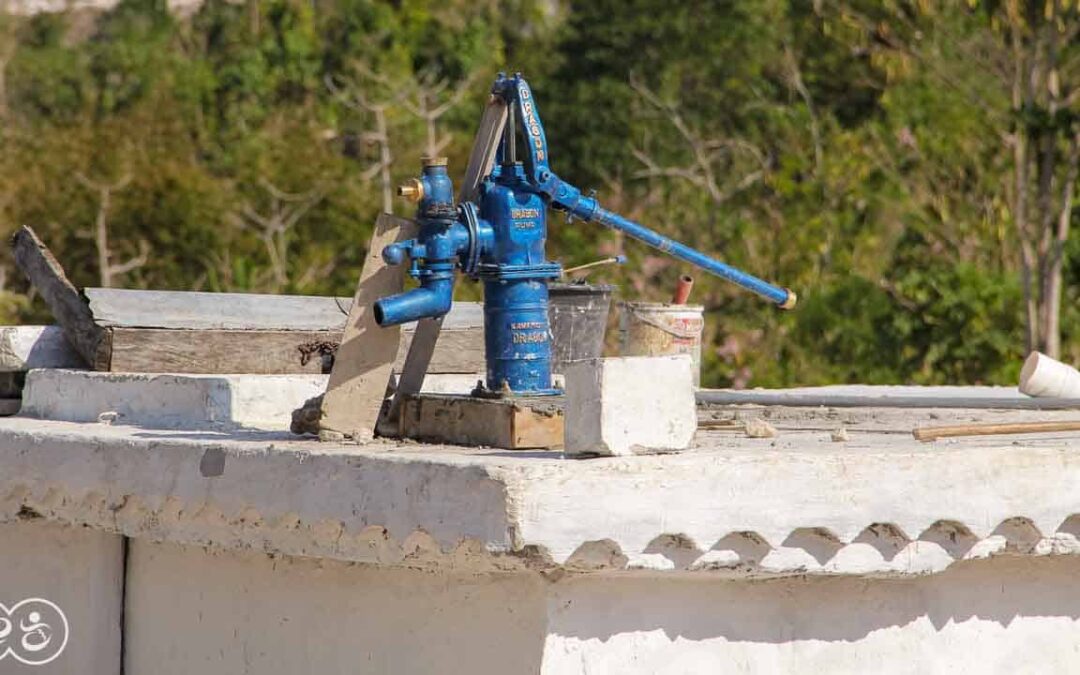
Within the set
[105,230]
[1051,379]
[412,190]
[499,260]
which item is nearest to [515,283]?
[499,260]

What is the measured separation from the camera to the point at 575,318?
509cm

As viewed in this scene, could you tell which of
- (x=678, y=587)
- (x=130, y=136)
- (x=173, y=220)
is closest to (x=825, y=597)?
(x=678, y=587)

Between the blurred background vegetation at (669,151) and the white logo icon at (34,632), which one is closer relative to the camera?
the white logo icon at (34,632)

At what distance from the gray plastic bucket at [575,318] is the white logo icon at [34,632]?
158cm

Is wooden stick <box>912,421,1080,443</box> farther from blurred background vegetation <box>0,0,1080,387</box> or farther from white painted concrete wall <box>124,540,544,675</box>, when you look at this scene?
blurred background vegetation <box>0,0,1080,387</box>

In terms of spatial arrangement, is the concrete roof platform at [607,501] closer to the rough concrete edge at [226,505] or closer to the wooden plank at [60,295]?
the rough concrete edge at [226,505]

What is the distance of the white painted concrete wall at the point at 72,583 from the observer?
4129 mm

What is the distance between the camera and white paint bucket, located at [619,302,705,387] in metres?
5.45

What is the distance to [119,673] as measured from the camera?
4.11 metres

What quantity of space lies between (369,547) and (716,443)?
0.82 m

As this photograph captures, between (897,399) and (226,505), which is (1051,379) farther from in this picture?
(226,505)

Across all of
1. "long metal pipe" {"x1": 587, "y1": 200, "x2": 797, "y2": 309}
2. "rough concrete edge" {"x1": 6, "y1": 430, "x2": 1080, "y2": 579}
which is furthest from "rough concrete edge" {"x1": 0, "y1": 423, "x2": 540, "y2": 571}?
"long metal pipe" {"x1": 587, "y1": 200, "x2": 797, "y2": 309}

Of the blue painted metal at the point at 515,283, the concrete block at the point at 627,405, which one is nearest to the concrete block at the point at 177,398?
the blue painted metal at the point at 515,283

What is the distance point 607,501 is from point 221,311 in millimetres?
2331
